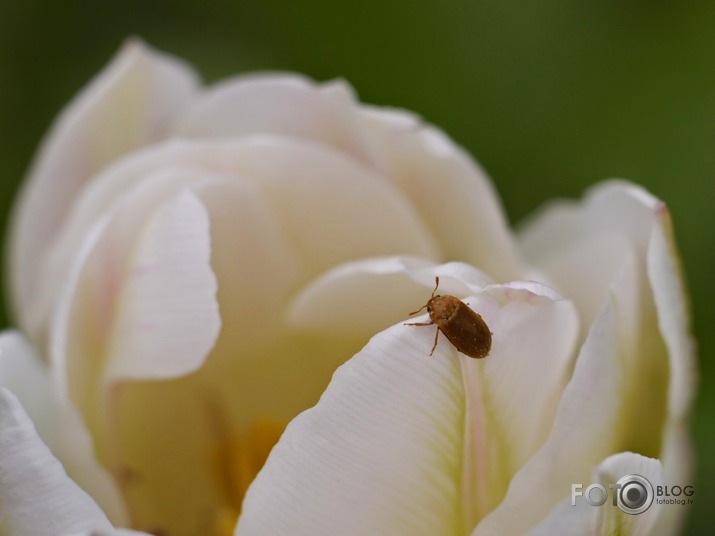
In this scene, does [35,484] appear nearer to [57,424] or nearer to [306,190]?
[57,424]

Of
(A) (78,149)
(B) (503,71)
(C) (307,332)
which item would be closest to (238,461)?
(C) (307,332)

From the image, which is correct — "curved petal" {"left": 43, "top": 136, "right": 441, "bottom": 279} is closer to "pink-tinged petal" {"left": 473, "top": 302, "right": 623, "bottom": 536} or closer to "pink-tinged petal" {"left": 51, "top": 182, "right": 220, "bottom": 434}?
"pink-tinged petal" {"left": 51, "top": 182, "right": 220, "bottom": 434}


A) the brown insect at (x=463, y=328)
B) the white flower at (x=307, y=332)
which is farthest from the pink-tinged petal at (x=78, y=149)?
the brown insect at (x=463, y=328)

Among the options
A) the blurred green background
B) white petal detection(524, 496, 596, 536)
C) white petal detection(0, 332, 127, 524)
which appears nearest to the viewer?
white petal detection(524, 496, 596, 536)

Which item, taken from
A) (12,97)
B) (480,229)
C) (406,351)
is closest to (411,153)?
(480,229)

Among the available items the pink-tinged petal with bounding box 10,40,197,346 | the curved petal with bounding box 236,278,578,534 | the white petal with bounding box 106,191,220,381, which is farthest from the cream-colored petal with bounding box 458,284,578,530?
A: the pink-tinged petal with bounding box 10,40,197,346
